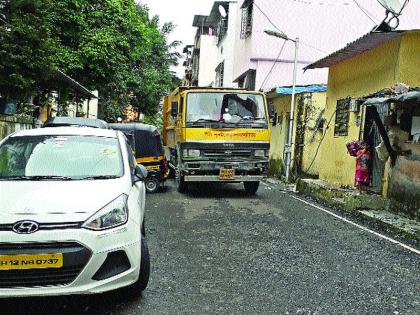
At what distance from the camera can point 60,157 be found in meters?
4.98

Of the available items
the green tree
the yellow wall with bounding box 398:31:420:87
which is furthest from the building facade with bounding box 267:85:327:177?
the green tree

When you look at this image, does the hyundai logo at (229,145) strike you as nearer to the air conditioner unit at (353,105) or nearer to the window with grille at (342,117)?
the air conditioner unit at (353,105)

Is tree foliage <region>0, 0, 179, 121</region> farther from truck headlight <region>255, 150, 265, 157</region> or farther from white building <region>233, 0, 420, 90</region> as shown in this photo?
white building <region>233, 0, 420, 90</region>

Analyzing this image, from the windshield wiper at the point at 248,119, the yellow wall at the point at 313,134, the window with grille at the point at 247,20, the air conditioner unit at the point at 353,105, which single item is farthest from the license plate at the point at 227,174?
the window with grille at the point at 247,20

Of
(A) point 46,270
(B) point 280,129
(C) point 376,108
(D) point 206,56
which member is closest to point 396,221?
(C) point 376,108

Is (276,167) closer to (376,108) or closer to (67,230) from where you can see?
(376,108)

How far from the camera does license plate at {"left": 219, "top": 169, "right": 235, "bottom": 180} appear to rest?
12.1 m

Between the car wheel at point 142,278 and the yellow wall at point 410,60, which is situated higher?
the yellow wall at point 410,60

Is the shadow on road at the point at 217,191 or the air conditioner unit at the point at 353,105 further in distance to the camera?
the air conditioner unit at the point at 353,105

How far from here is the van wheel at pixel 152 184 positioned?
12.8 meters

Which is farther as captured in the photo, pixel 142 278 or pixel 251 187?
pixel 251 187

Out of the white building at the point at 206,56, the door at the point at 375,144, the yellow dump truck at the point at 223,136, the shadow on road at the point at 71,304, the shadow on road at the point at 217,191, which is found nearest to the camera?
the shadow on road at the point at 71,304

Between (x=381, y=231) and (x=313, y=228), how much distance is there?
53.2 inches

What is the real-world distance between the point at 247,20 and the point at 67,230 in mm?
21980
